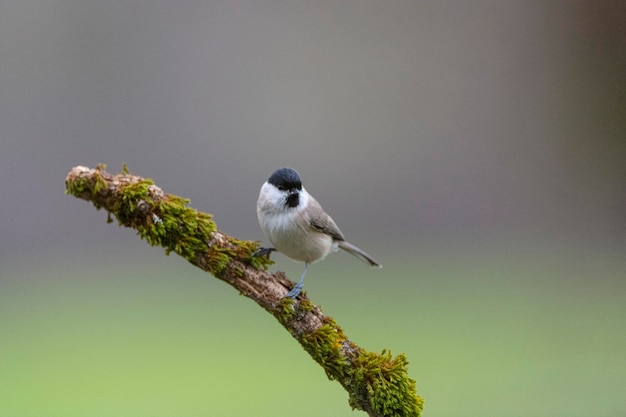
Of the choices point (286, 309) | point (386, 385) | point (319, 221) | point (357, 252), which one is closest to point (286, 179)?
point (319, 221)

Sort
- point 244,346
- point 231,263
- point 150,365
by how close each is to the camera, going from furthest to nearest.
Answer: point 244,346 → point 150,365 → point 231,263

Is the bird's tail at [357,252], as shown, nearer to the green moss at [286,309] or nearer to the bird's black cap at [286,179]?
the bird's black cap at [286,179]

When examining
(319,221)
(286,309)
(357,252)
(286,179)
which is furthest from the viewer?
(357,252)

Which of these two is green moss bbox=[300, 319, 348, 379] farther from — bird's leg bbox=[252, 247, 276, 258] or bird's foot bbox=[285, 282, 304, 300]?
bird's leg bbox=[252, 247, 276, 258]

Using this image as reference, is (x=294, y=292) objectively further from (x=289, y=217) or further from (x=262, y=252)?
(x=289, y=217)

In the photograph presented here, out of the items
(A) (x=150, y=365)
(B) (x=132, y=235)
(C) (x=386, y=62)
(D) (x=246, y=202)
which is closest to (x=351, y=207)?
(D) (x=246, y=202)

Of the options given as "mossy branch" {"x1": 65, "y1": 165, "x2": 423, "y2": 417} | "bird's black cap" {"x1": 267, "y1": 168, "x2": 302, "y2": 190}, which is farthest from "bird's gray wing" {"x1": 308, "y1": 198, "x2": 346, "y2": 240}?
"mossy branch" {"x1": 65, "y1": 165, "x2": 423, "y2": 417}

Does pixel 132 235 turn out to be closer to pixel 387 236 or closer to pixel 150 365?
pixel 150 365
